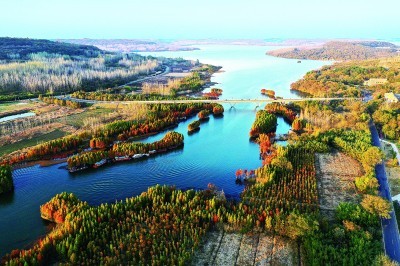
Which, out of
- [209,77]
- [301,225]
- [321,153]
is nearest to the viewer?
[301,225]

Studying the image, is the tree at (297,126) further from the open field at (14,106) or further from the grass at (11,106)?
the grass at (11,106)

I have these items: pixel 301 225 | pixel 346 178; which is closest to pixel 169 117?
pixel 346 178

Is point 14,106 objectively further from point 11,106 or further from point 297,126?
point 297,126

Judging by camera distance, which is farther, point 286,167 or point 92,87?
point 92,87

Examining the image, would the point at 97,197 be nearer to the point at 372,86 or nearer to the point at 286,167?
the point at 286,167

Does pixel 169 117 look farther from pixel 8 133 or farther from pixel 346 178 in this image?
pixel 346 178

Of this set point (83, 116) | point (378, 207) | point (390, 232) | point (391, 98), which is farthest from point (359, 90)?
point (83, 116)

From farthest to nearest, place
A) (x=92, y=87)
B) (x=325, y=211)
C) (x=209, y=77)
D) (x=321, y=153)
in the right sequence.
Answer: (x=209, y=77) < (x=92, y=87) < (x=321, y=153) < (x=325, y=211)

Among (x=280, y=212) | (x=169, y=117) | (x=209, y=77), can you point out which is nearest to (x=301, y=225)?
(x=280, y=212)

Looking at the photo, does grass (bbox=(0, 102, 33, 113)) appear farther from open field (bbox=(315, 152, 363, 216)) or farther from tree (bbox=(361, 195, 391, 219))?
tree (bbox=(361, 195, 391, 219))
